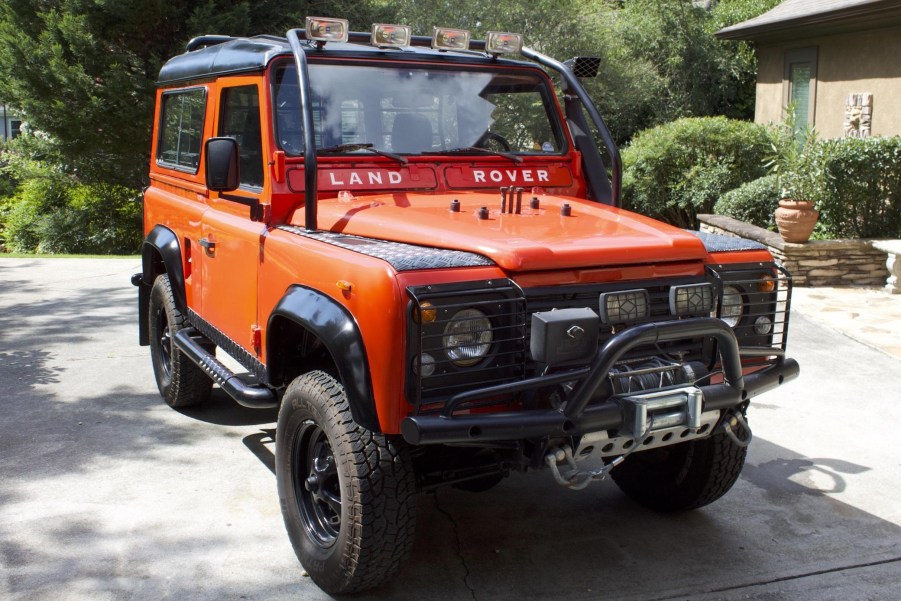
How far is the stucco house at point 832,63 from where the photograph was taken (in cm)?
1226

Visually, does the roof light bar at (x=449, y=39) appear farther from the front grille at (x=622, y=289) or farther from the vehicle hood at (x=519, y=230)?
the front grille at (x=622, y=289)

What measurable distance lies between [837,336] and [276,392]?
522 centimetres

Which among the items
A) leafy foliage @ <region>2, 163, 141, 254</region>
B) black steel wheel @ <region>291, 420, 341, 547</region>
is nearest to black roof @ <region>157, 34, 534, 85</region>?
black steel wheel @ <region>291, 420, 341, 547</region>

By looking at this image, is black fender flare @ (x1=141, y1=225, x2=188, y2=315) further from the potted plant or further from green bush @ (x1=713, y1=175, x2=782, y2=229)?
green bush @ (x1=713, y1=175, x2=782, y2=229)

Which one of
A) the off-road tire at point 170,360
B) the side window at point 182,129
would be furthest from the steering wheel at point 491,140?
the off-road tire at point 170,360

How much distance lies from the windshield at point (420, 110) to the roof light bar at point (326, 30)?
0.31 m

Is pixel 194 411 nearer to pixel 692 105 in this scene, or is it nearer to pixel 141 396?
pixel 141 396

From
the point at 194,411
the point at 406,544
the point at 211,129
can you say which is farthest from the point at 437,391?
the point at 194,411

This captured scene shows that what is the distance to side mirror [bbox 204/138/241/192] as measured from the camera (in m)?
4.18

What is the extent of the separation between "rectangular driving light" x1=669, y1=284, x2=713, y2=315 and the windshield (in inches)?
64.7

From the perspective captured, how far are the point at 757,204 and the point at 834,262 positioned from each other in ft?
6.77

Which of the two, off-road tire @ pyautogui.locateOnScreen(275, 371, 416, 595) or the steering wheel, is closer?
off-road tire @ pyautogui.locateOnScreen(275, 371, 416, 595)

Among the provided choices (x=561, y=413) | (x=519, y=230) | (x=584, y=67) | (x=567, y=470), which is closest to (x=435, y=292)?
(x=561, y=413)

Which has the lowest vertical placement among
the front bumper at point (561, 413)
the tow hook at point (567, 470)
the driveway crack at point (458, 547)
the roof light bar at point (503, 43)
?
the driveway crack at point (458, 547)
